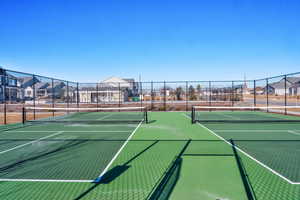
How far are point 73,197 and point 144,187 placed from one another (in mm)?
1144

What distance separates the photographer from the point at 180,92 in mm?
21328

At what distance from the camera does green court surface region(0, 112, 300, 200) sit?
303 centimetres

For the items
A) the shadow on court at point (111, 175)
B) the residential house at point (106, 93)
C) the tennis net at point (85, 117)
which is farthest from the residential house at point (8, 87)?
the residential house at point (106, 93)

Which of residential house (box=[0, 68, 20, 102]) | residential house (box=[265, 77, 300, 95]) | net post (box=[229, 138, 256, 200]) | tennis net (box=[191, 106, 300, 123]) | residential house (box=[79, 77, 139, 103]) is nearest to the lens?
net post (box=[229, 138, 256, 200])

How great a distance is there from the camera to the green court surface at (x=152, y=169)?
3.03 m

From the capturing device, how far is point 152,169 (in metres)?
3.96

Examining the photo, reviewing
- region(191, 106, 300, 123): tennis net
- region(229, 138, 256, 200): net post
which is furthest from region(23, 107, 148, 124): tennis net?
region(229, 138, 256, 200): net post

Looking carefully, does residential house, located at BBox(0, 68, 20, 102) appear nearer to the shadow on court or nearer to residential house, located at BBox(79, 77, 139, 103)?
the shadow on court

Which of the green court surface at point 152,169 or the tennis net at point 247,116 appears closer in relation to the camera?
the green court surface at point 152,169

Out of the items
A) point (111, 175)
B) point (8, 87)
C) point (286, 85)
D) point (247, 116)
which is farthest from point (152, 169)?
point (286, 85)

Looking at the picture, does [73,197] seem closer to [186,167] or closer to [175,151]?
[186,167]

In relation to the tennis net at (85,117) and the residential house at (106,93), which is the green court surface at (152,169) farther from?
the residential house at (106,93)

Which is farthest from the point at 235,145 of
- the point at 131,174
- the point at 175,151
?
the point at 131,174

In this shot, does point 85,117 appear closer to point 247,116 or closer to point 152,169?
point 152,169
